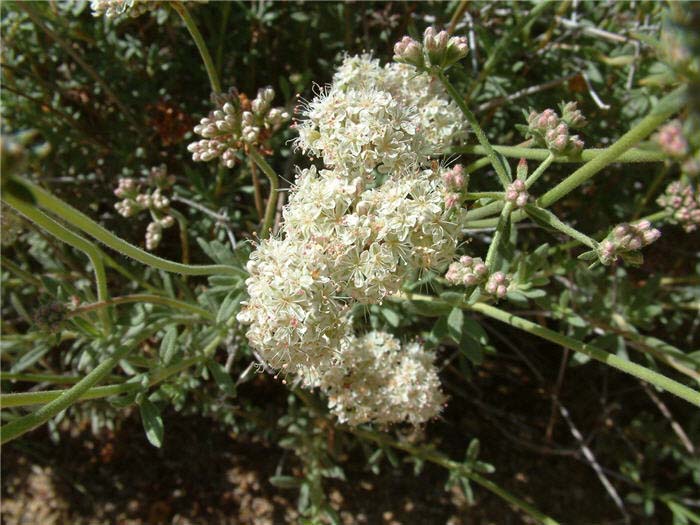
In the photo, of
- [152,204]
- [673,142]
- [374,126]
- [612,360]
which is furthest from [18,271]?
[673,142]

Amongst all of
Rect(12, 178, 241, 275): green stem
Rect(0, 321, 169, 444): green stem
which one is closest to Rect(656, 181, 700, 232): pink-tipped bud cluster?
Rect(12, 178, 241, 275): green stem

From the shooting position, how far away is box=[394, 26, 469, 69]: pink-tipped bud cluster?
8.60 feet

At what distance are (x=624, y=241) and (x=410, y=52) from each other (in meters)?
1.25

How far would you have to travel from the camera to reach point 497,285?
249 centimetres

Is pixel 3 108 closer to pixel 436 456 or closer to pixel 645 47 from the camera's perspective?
pixel 436 456

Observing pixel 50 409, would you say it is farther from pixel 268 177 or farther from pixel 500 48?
pixel 500 48

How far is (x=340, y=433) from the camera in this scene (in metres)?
→ 4.52

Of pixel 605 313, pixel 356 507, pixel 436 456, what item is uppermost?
pixel 605 313

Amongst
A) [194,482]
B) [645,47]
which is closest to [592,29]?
[645,47]

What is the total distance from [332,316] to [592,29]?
10.2 ft

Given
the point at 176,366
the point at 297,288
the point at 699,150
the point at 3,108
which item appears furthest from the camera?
the point at 3,108

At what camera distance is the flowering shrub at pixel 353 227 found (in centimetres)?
247

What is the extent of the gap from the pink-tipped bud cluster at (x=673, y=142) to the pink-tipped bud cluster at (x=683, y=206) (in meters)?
2.21

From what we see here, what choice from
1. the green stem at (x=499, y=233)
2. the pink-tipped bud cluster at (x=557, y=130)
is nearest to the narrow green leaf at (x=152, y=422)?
the green stem at (x=499, y=233)
